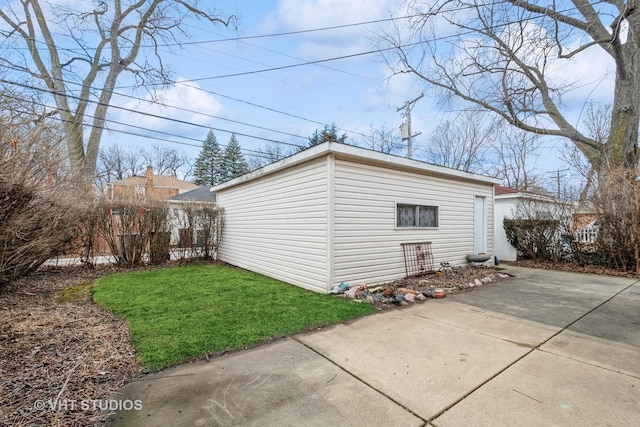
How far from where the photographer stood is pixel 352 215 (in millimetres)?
5742

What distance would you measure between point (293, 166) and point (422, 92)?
8.12 meters

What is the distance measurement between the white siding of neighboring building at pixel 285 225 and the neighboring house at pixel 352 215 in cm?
2

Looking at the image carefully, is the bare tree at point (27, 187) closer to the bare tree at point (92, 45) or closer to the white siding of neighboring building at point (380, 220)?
the white siding of neighboring building at point (380, 220)

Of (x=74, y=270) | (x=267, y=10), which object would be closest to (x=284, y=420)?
(x=74, y=270)

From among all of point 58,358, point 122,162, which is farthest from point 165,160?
point 58,358

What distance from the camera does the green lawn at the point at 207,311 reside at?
320 centimetres

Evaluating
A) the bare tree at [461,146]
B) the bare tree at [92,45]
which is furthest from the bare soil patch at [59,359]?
the bare tree at [461,146]

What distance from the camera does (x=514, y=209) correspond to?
33.6 ft

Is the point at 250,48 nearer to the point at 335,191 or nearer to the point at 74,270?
the point at 335,191

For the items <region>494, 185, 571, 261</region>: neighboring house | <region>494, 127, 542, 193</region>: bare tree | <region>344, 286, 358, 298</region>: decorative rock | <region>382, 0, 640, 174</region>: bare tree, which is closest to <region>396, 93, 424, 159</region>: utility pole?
<region>382, 0, 640, 174</region>: bare tree

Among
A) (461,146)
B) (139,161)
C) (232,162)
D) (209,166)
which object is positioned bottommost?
(461,146)

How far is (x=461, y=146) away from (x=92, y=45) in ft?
69.3

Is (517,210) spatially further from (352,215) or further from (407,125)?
(352,215)

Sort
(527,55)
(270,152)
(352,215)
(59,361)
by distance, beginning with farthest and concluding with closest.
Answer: (270,152), (527,55), (352,215), (59,361)
